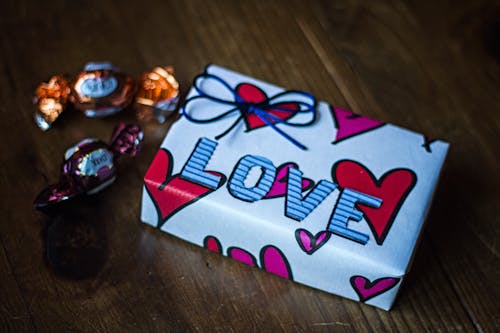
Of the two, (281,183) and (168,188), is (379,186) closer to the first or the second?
(281,183)

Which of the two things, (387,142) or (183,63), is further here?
(183,63)

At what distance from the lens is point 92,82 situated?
0.82m

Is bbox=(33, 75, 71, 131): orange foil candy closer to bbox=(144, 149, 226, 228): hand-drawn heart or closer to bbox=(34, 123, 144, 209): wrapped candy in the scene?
bbox=(34, 123, 144, 209): wrapped candy

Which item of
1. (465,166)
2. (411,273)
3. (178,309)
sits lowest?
(178,309)

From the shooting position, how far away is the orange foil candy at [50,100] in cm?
84

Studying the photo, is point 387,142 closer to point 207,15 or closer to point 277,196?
point 277,196

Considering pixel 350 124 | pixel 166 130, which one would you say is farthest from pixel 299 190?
pixel 166 130

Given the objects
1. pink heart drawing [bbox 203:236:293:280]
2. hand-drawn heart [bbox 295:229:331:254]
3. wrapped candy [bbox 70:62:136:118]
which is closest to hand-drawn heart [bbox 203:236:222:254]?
pink heart drawing [bbox 203:236:293:280]

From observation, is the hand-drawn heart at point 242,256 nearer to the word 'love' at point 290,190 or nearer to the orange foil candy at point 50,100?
the word 'love' at point 290,190

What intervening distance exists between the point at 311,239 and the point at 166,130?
28 centimetres

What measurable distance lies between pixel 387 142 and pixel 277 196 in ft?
0.54

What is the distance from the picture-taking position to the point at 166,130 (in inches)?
34.0

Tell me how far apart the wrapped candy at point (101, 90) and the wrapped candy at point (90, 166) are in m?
0.06

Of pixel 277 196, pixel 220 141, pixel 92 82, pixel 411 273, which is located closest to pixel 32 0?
pixel 92 82
